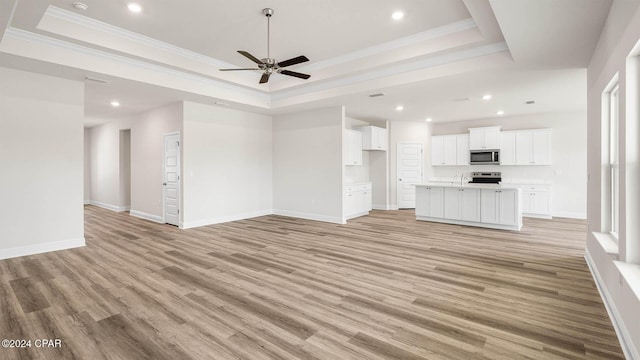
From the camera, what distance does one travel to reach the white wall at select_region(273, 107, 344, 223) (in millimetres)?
7160

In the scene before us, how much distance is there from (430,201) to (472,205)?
930mm

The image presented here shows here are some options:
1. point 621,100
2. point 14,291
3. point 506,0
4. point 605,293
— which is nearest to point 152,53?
point 14,291

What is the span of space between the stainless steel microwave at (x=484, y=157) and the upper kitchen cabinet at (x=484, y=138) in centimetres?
12

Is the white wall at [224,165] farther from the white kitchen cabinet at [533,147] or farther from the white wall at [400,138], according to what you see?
the white kitchen cabinet at [533,147]

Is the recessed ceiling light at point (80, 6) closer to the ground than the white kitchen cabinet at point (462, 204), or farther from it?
farther from it

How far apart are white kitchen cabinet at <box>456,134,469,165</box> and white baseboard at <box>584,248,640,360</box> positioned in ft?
20.0

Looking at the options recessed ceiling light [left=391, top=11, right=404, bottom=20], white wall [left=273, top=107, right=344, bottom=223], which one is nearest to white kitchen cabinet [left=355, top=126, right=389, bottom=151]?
white wall [left=273, top=107, right=344, bottom=223]

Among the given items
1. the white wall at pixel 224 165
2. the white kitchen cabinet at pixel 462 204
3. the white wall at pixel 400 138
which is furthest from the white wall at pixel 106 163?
the white kitchen cabinet at pixel 462 204

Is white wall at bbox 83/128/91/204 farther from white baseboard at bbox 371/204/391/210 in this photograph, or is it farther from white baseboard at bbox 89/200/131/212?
white baseboard at bbox 371/204/391/210

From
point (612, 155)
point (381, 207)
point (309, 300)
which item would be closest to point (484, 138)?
point (381, 207)

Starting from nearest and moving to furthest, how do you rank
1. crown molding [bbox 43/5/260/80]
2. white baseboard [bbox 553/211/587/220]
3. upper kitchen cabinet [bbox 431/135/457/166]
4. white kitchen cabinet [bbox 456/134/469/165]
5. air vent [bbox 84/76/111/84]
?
crown molding [bbox 43/5/260/80]
air vent [bbox 84/76/111/84]
white baseboard [bbox 553/211/587/220]
white kitchen cabinet [bbox 456/134/469/165]
upper kitchen cabinet [bbox 431/135/457/166]

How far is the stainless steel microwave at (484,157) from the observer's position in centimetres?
858

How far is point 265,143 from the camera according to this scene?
827 cm

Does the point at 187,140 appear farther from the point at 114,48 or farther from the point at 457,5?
the point at 457,5
